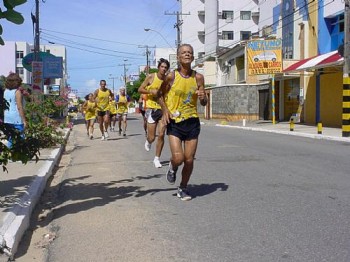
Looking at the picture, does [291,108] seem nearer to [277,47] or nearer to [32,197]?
[277,47]

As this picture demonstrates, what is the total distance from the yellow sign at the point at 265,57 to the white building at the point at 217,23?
3915cm

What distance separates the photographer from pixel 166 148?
1346 cm

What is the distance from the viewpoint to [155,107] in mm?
10367

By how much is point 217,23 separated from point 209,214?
223ft

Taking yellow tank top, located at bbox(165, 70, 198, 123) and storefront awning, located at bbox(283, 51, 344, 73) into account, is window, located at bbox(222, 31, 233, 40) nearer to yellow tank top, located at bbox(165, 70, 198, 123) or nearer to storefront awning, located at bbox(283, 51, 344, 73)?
storefront awning, located at bbox(283, 51, 344, 73)

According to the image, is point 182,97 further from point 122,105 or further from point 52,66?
point 52,66

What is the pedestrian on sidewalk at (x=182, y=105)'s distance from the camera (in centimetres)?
636

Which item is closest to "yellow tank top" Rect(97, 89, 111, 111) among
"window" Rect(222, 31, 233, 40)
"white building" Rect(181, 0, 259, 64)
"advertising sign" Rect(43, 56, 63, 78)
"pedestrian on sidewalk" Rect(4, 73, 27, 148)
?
"pedestrian on sidewalk" Rect(4, 73, 27, 148)

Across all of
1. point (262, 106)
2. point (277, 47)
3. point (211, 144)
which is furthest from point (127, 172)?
point (262, 106)

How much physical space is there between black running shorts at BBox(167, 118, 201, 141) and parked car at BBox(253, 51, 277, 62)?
23.5 meters

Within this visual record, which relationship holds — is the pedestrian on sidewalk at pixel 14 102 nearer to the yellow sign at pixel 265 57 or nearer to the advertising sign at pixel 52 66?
the yellow sign at pixel 265 57

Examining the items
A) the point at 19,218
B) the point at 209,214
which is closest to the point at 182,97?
the point at 209,214

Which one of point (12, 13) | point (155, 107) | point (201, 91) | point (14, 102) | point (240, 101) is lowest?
point (155, 107)

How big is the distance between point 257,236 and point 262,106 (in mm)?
32432
